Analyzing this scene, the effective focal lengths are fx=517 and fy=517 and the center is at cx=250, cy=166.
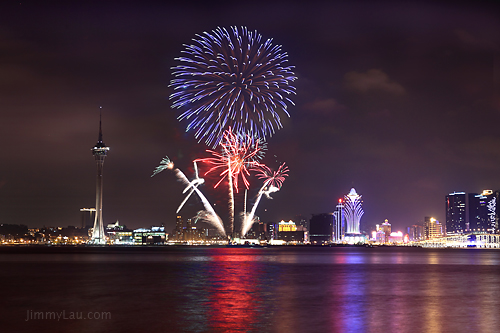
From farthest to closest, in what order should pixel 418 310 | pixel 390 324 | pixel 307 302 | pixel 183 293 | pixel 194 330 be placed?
pixel 183 293, pixel 307 302, pixel 418 310, pixel 390 324, pixel 194 330

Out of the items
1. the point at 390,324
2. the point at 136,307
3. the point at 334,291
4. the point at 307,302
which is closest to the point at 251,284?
the point at 334,291

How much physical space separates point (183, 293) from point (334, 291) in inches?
491

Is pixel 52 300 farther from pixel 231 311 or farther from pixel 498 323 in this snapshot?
pixel 498 323

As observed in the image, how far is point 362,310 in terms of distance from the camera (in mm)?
31203

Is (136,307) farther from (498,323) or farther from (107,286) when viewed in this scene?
(498,323)

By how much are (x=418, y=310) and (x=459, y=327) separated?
6268mm

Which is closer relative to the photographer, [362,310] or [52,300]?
[362,310]

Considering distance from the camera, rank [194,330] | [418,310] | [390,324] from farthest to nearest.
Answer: [418,310] → [390,324] → [194,330]

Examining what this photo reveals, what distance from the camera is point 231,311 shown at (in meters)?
29.3

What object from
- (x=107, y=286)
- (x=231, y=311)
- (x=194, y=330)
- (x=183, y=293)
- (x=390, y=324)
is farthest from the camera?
(x=107, y=286)

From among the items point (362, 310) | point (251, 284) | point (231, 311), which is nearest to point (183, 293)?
point (251, 284)

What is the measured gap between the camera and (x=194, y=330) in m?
23.8

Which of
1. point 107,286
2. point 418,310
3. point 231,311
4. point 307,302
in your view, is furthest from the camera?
point 107,286

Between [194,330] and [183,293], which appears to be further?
[183,293]
